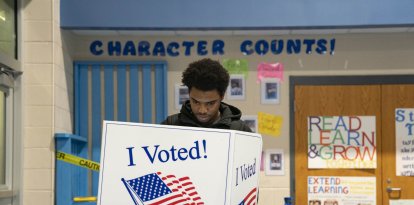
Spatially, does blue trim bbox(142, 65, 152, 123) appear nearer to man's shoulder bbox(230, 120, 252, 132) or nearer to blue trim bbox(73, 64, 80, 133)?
blue trim bbox(73, 64, 80, 133)

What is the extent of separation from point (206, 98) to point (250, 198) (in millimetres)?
387

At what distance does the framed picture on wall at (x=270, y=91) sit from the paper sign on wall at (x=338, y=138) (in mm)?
371

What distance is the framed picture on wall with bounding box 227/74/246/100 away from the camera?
4750mm

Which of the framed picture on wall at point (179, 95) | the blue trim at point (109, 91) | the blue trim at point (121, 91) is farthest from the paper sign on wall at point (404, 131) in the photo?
the blue trim at point (109, 91)

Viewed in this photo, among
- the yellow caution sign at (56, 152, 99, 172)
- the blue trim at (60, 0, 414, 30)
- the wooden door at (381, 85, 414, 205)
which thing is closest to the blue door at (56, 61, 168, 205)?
the blue trim at (60, 0, 414, 30)

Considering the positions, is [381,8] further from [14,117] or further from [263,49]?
[14,117]

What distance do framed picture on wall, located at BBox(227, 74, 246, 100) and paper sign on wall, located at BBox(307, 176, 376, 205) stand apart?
985 millimetres

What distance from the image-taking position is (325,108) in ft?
15.5

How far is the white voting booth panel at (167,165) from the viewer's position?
167cm

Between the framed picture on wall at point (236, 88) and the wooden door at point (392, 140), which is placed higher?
the framed picture on wall at point (236, 88)

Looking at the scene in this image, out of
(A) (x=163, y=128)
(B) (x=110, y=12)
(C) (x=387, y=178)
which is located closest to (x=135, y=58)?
(B) (x=110, y=12)

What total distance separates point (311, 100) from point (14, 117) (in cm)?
234

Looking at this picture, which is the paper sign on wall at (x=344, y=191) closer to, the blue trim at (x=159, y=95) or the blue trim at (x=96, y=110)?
the blue trim at (x=159, y=95)

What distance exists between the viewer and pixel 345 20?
4324 millimetres
